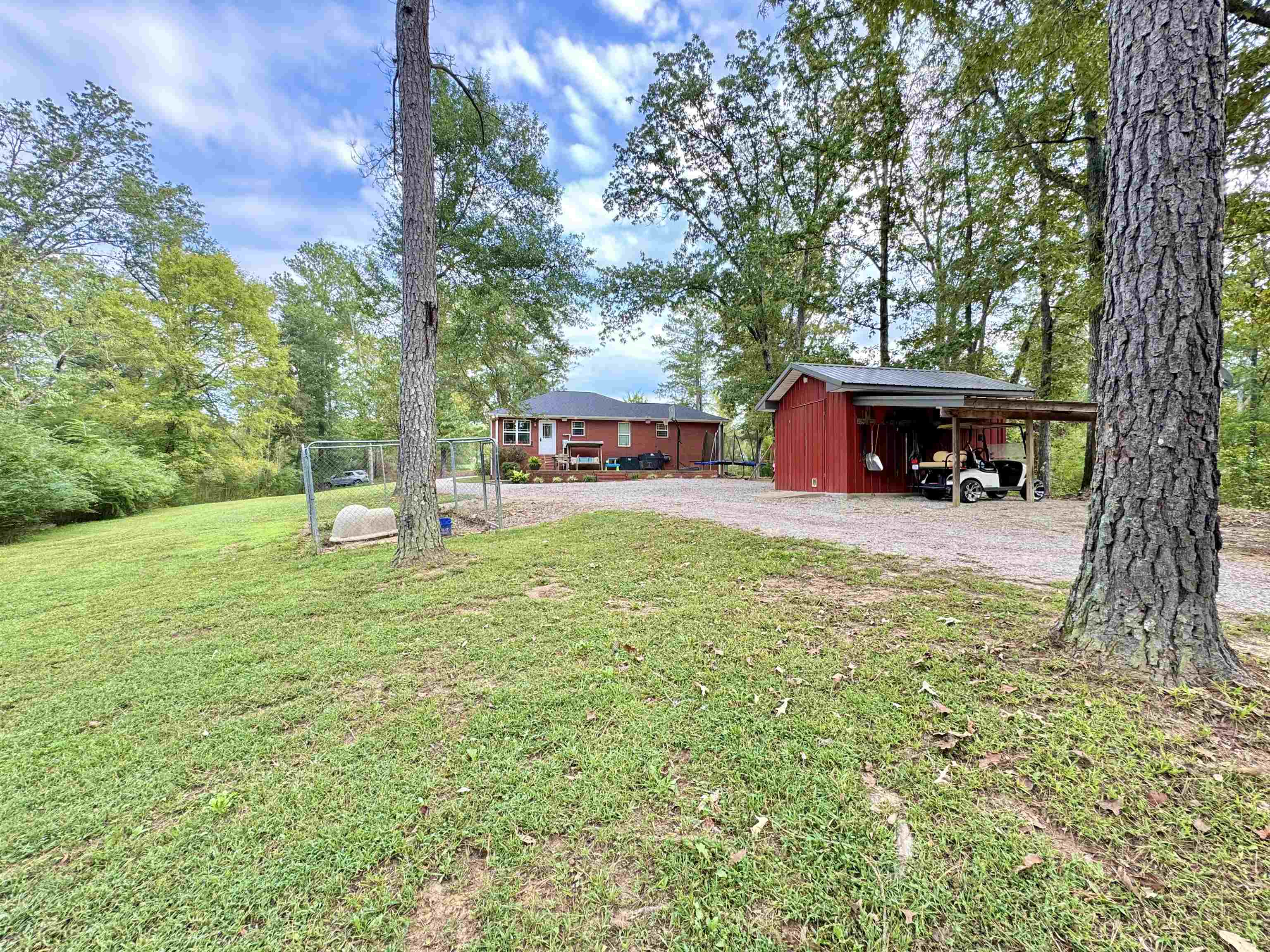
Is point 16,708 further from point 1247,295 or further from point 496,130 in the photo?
point 1247,295

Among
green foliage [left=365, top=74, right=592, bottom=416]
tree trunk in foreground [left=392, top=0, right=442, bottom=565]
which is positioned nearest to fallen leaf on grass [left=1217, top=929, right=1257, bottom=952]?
tree trunk in foreground [left=392, top=0, right=442, bottom=565]

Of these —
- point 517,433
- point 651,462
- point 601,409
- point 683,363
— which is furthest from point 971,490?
point 683,363

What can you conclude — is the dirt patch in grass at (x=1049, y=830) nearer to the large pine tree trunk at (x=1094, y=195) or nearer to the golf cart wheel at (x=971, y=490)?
the golf cart wheel at (x=971, y=490)

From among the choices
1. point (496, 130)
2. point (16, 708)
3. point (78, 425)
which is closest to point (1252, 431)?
point (496, 130)

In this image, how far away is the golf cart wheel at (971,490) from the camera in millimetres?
9844

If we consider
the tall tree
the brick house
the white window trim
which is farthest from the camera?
the tall tree

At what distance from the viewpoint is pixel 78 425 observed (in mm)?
12188

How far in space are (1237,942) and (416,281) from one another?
665cm

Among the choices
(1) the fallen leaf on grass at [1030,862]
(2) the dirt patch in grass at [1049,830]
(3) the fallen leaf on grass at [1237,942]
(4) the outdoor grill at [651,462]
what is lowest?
(2) the dirt patch in grass at [1049,830]

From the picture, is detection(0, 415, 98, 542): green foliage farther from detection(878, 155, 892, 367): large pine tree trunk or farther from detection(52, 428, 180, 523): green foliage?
detection(878, 155, 892, 367): large pine tree trunk

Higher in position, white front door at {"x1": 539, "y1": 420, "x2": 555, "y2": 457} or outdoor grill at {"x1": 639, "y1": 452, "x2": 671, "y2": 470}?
white front door at {"x1": 539, "y1": 420, "x2": 555, "y2": 457}

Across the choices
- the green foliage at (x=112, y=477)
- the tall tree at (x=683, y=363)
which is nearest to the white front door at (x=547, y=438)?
the tall tree at (x=683, y=363)

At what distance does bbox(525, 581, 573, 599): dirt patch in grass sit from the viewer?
4016 mm

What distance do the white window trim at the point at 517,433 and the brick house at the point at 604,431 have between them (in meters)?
0.03
